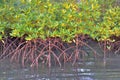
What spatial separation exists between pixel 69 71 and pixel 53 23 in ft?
2.81

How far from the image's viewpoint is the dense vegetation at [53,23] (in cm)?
651

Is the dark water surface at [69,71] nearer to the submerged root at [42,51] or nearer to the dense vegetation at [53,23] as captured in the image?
the submerged root at [42,51]

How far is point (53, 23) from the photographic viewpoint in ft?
21.6

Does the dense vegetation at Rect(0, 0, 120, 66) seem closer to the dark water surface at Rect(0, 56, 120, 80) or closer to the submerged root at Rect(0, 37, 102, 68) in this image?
the submerged root at Rect(0, 37, 102, 68)

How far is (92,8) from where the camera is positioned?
706cm

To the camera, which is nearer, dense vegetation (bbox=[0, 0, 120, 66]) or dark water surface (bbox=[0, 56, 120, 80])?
dark water surface (bbox=[0, 56, 120, 80])

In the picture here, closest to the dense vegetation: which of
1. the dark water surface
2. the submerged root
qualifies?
the submerged root

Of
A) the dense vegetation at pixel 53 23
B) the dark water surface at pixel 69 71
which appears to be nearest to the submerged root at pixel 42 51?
the dense vegetation at pixel 53 23

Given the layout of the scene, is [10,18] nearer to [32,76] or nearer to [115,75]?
[32,76]

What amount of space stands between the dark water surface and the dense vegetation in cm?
23

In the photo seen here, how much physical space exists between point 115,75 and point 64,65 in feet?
2.95

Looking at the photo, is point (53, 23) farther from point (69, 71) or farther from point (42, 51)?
point (69, 71)

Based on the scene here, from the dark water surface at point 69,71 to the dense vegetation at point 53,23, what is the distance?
233 mm

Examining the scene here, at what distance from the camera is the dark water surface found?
19.5 ft
